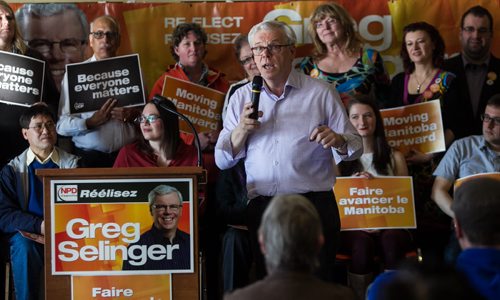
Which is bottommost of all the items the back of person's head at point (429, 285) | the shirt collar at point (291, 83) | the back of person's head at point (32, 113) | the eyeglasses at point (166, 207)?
the back of person's head at point (429, 285)

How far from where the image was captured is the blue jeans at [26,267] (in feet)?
15.3

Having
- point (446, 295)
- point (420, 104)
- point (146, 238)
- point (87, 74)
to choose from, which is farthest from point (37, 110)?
point (446, 295)

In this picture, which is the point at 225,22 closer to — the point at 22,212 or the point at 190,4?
the point at 190,4

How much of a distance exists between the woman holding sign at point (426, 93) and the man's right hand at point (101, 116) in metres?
1.77

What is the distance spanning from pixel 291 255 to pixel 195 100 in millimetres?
3156

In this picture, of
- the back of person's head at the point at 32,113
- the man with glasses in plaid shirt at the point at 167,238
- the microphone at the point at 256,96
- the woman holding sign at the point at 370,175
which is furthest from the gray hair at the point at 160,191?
the woman holding sign at the point at 370,175

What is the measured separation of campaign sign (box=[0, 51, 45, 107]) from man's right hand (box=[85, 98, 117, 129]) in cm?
35

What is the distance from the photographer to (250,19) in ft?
20.0

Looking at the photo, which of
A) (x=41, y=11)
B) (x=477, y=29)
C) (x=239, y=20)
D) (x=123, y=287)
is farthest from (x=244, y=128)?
(x=41, y=11)

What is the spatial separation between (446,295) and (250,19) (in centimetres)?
457

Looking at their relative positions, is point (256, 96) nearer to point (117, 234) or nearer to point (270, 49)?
point (270, 49)

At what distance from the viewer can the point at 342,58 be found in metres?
5.56

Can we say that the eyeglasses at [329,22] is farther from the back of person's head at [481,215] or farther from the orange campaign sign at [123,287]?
the back of person's head at [481,215]

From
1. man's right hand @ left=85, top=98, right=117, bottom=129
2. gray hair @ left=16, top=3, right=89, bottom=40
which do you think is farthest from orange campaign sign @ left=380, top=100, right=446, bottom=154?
gray hair @ left=16, top=3, right=89, bottom=40
